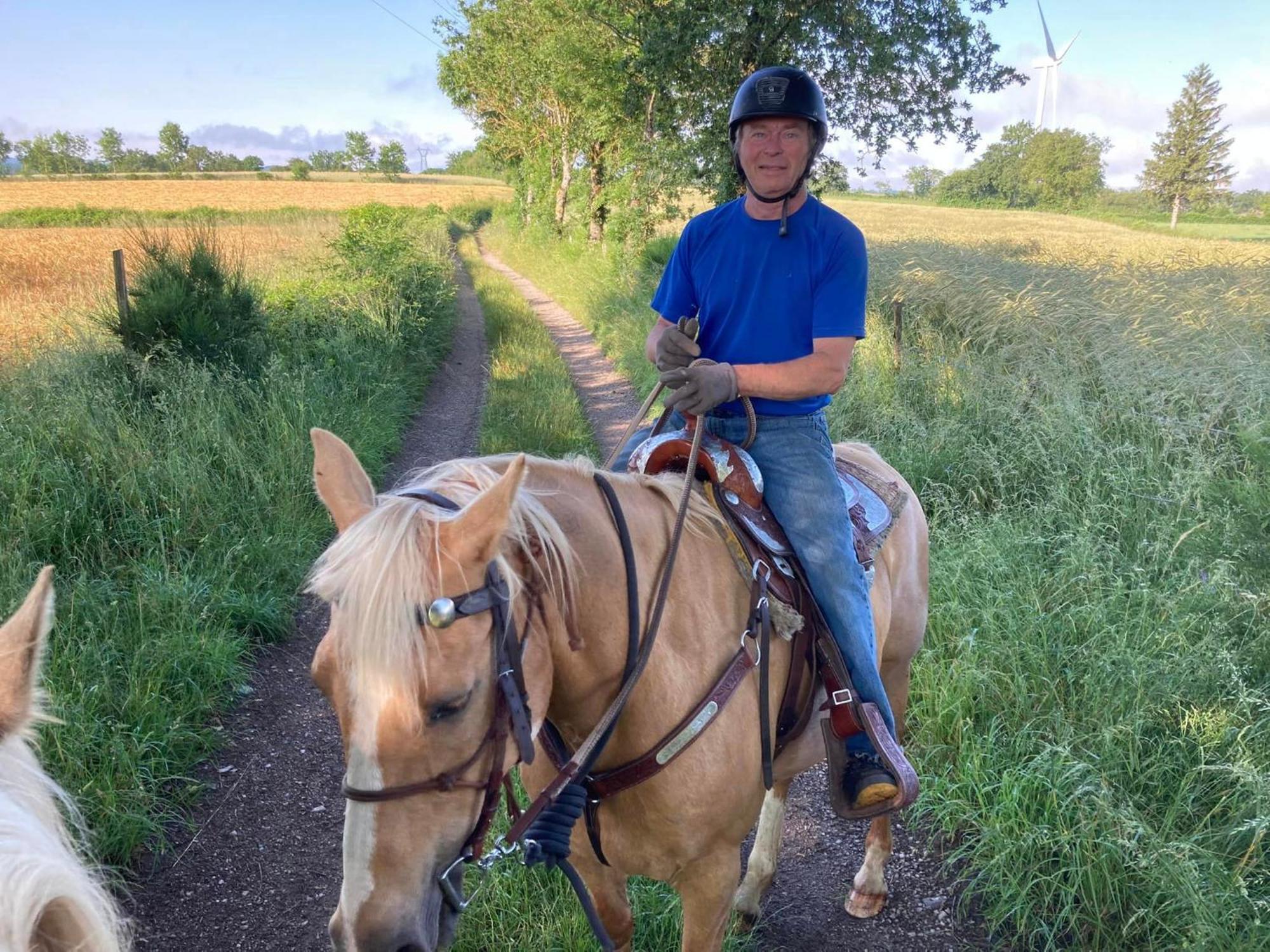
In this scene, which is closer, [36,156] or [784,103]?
[784,103]

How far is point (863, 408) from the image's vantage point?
7543 mm

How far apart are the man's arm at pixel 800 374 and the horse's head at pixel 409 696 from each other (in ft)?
3.60

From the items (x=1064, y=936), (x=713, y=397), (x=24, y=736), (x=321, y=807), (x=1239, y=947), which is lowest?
(x=321, y=807)

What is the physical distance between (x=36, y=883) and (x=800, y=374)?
2055 mm

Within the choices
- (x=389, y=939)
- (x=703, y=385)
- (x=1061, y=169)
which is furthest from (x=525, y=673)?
(x=1061, y=169)

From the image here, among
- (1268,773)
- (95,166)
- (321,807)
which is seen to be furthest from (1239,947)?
(95,166)

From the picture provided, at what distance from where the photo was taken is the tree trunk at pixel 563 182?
2538 centimetres

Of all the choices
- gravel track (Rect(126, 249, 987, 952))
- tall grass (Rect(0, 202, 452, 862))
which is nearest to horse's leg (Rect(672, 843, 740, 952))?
gravel track (Rect(126, 249, 987, 952))

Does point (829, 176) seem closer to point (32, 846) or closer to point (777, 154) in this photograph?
point (777, 154)

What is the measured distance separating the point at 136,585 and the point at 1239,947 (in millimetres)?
5607

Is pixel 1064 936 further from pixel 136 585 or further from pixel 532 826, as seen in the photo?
pixel 136 585

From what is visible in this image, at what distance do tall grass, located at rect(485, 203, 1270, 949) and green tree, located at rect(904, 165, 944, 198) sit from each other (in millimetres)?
71983

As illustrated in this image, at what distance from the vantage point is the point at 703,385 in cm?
215

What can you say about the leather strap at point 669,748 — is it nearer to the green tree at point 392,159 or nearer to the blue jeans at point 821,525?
the blue jeans at point 821,525
